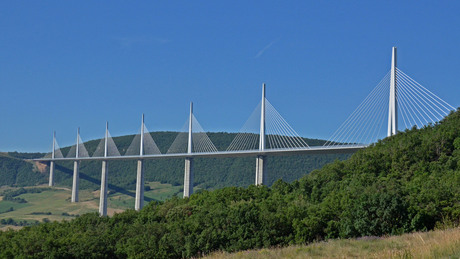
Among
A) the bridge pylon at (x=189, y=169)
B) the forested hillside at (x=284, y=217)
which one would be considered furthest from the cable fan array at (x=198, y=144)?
the forested hillside at (x=284, y=217)

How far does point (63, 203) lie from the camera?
13275cm

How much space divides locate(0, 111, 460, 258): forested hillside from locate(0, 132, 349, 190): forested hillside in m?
88.3

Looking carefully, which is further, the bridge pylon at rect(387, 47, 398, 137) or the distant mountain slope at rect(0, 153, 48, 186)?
the distant mountain slope at rect(0, 153, 48, 186)

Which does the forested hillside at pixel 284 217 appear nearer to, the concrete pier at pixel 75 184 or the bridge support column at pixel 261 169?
the bridge support column at pixel 261 169

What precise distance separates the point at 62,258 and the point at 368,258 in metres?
21.8

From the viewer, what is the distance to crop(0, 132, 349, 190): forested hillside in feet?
456

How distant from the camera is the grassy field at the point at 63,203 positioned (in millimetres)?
121156

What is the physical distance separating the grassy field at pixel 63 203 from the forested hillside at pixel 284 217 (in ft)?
269

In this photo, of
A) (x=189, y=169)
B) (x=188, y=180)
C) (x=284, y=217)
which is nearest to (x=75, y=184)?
(x=189, y=169)

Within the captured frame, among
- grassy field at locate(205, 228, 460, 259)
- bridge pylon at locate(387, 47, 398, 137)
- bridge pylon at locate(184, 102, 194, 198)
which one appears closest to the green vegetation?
bridge pylon at locate(184, 102, 194, 198)

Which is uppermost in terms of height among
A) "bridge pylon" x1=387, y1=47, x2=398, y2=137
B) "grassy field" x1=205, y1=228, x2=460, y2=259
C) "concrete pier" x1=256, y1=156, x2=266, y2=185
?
"bridge pylon" x1=387, y1=47, x2=398, y2=137

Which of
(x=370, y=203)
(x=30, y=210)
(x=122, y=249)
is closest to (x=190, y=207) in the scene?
(x=122, y=249)

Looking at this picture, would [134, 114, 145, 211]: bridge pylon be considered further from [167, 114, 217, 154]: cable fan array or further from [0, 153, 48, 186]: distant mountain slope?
[0, 153, 48, 186]: distant mountain slope

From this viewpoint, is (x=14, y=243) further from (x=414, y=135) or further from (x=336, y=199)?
(x=414, y=135)
